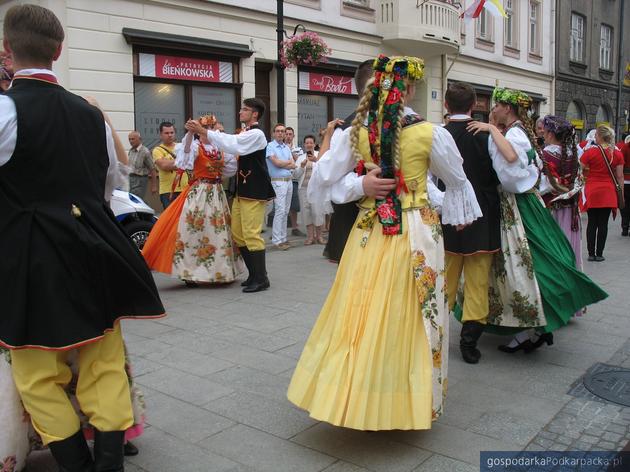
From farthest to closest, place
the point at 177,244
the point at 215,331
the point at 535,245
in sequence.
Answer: the point at 177,244, the point at 215,331, the point at 535,245

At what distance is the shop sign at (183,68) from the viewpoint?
1230 centimetres

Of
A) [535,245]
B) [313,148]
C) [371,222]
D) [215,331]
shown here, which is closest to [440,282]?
[371,222]

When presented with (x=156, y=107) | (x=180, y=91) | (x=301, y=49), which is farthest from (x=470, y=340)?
(x=180, y=91)

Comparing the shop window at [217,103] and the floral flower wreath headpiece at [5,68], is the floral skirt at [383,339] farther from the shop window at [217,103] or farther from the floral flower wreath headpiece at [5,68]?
the shop window at [217,103]

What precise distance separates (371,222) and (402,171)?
0.95 ft

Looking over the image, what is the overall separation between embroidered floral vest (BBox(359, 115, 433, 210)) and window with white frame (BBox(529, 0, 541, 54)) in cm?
2271

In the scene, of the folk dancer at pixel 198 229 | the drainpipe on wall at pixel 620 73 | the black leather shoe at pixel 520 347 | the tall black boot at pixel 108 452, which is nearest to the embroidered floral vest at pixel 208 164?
the folk dancer at pixel 198 229

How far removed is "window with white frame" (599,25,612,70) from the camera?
28.2m

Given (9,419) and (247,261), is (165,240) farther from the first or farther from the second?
(9,419)

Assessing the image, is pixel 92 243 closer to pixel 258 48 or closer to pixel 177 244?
pixel 177 244

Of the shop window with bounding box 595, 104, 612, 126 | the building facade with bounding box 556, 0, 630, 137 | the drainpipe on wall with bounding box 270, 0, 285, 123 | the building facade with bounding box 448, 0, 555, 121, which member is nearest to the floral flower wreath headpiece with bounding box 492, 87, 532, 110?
the drainpipe on wall with bounding box 270, 0, 285, 123

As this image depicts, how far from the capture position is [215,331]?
5.41 meters

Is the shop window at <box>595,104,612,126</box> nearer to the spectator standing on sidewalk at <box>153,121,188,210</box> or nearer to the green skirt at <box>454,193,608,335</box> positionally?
the spectator standing on sidewalk at <box>153,121,188,210</box>

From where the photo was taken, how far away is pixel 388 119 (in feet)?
10.7
